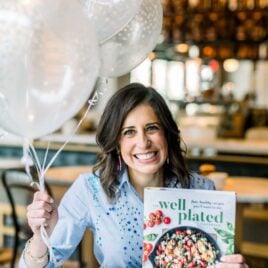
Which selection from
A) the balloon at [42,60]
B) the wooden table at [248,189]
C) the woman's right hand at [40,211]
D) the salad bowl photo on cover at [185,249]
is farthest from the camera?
the wooden table at [248,189]

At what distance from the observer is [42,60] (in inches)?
57.0

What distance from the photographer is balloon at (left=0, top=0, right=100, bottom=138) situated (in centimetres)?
144

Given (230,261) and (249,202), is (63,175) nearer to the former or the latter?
(249,202)

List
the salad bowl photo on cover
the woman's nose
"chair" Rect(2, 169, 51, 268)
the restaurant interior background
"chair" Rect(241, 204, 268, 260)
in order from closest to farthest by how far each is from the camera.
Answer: the salad bowl photo on cover → the woman's nose → "chair" Rect(2, 169, 51, 268) → "chair" Rect(241, 204, 268, 260) → the restaurant interior background

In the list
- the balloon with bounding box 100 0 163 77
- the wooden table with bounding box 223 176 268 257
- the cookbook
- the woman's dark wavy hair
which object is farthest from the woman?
the wooden table with bounding box 223 176 268 257

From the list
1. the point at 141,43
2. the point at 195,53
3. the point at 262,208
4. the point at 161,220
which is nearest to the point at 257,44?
the point at 195,53

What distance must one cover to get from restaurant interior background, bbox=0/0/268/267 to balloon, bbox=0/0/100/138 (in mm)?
1871

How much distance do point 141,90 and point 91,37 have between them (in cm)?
49

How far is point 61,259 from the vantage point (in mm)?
1856

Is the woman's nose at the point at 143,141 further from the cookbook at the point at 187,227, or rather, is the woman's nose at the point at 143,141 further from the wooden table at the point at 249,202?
the wooden table at the point at 249,202

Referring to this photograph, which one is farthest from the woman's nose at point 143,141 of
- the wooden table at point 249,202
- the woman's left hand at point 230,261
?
the wooden table at point 249,202

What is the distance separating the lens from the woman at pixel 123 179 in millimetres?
1853

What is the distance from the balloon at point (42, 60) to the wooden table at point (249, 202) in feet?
6.30

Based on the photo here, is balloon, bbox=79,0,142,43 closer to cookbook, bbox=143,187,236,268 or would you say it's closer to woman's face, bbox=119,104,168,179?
woman's face, bbox=119,104,168,179
